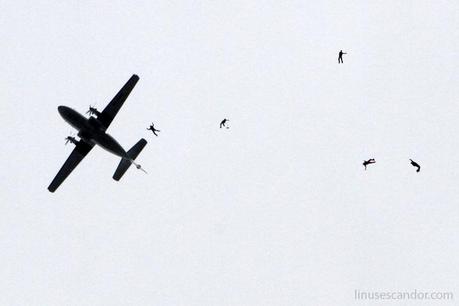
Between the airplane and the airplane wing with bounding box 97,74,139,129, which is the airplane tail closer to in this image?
the airplane

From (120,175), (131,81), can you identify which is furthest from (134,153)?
(131,81)

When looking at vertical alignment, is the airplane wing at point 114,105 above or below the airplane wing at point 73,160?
above

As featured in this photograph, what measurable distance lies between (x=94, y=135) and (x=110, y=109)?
4.63 m

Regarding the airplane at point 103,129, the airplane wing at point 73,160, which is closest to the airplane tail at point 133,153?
the airplane at point 103,129

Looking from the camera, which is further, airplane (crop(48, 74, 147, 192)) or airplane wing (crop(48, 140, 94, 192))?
airplane wing (crop(48, 140, 94, 192))

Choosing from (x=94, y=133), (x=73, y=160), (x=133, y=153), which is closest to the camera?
(x=94, y=133)

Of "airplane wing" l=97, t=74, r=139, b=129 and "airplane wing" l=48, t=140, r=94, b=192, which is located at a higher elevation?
"airplane wing" l=97, t=74, r=139, b=129

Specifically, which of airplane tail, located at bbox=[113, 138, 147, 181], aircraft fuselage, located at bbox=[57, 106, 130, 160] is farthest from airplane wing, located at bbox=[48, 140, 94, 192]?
airplane tail, located at bbox=[113, 138, 147, 181]

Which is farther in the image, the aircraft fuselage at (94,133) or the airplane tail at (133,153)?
the airplane tail at (133,153)

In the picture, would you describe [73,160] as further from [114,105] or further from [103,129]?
[114,105]

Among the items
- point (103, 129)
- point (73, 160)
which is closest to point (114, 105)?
point (103, 129)

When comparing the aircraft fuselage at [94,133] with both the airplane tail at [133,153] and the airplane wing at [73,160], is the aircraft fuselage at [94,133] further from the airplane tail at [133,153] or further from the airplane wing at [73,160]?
the airplane wing at [73,160]

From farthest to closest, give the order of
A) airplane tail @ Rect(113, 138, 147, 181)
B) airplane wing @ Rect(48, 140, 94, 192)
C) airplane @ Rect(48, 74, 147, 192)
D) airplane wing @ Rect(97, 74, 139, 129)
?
airplane wing @ Rect(48, 140, 94, 192) < airplane tail @ Rect(113, 138, 147, 181) < airplane wing @ Rect(97, 74, 139, 129) < airplane @ Rect(48, 74, 147, 192)

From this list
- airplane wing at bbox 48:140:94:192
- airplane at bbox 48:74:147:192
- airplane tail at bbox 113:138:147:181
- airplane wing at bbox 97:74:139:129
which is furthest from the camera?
airplane wing at bbox 48:140:94:192
